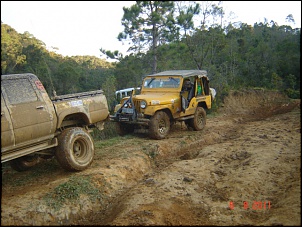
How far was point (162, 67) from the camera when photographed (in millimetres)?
18125

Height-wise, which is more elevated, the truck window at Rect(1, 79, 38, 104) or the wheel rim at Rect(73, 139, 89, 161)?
the truck window at Rect(1, 79, 38, 104)

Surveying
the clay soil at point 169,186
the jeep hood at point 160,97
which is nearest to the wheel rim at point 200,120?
the jeep hood at point 160,97

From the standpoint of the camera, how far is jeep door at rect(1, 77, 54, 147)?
4.90 metres

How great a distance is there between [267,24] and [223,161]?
39.1m

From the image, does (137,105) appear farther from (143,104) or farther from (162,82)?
(162,82)

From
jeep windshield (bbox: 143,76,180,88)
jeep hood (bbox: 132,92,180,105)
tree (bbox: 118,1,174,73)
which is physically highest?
tree (bbox: 118,1,174,73)

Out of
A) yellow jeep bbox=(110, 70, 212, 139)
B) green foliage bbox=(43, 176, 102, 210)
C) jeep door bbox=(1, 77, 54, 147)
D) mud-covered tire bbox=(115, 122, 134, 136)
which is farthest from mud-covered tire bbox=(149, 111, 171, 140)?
jeep door bbox=(1, 77, 54, 147)

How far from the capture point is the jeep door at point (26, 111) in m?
4.90

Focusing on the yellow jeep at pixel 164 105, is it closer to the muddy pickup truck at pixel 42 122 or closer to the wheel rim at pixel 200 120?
the wheel rim at pixel 200 120

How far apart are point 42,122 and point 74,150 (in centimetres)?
102

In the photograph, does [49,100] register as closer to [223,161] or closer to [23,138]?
[23,138]

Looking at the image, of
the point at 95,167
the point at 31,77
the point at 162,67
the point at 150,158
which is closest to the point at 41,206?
the point at 95,167

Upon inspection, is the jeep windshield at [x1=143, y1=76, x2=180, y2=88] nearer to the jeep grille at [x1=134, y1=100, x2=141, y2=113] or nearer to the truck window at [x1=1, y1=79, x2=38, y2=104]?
the jeep grille at [x1=134, y1=100, x2=141, y2=113]

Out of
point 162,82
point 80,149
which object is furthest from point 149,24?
point 80,149
